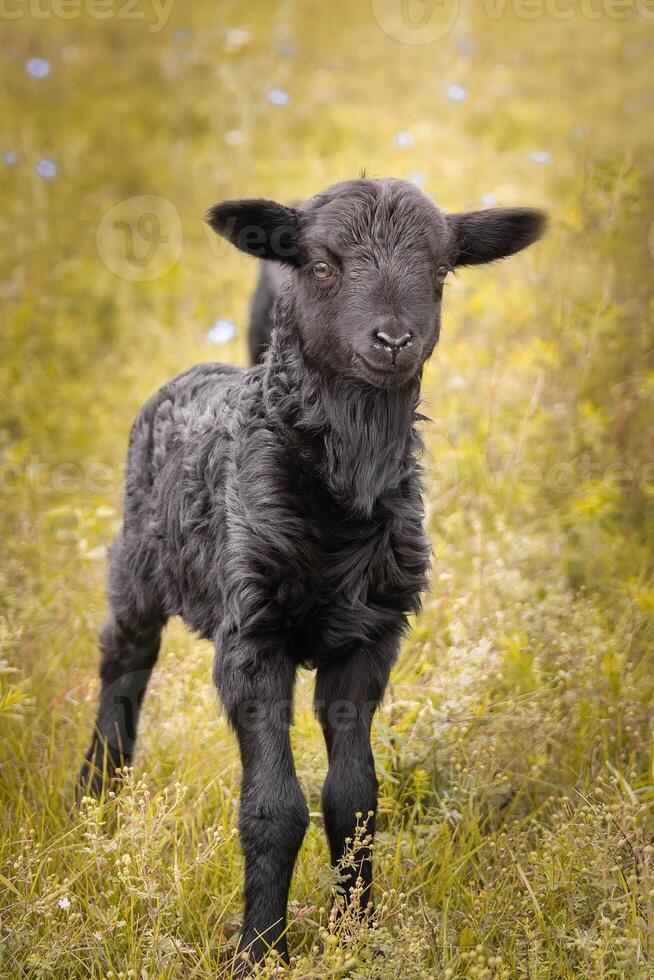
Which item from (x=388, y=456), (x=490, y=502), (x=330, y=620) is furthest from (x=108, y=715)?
(x=490, y=502)

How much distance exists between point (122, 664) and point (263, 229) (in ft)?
5.70

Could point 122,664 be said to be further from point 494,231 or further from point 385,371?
point 494,231

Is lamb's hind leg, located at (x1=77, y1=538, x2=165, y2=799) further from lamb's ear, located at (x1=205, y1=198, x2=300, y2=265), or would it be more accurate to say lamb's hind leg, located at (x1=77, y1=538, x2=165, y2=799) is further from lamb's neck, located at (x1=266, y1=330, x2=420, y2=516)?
lamb's ear, located at (x1=205, y1=198, x2=300, y2=265)

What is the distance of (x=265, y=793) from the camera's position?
9.22 ft

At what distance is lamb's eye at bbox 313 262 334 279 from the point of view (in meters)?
3.06

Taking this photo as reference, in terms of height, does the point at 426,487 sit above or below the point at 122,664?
above

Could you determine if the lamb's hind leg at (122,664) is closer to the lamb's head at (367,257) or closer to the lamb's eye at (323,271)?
the lamb's head at (367,257)

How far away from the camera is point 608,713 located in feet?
12.2

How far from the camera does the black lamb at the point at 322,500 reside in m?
2.86

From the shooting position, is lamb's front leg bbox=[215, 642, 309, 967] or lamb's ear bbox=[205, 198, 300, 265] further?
lamb's ear bbox=[205, 198, 300, 265]

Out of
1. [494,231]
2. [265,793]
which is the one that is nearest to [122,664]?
[265,793]

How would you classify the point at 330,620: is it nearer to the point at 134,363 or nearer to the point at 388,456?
the point at 388,456

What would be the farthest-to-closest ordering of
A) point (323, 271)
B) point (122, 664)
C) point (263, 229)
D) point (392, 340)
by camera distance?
point (122, 664) → point (263, 229) → point (323, 271) → point (392, 340)

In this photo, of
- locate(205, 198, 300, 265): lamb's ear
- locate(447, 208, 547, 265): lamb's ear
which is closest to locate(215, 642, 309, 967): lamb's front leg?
locate(205, 198, 300, 265): lamb's ear
